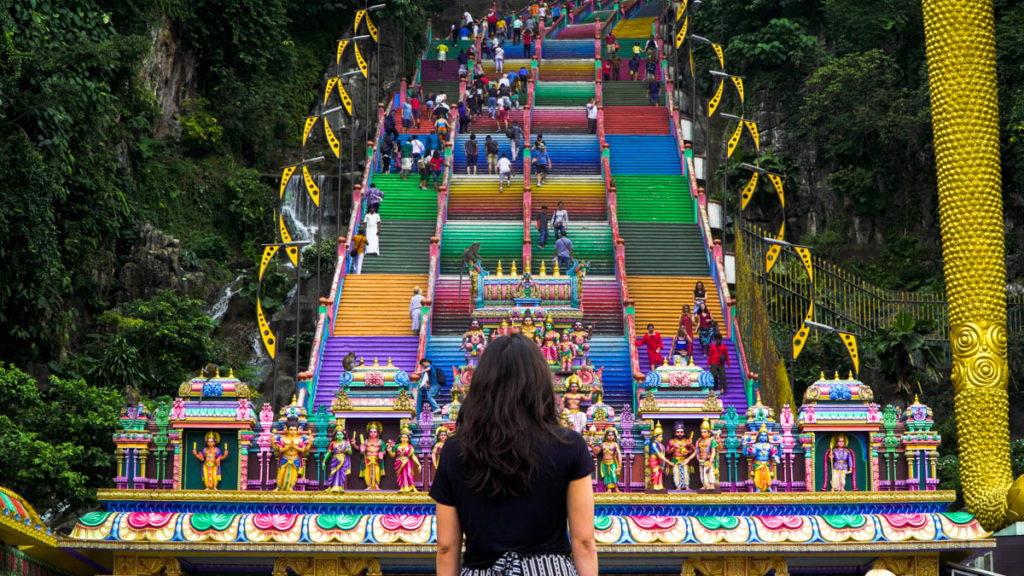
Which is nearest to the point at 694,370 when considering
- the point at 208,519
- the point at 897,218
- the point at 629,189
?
the point at 208,519

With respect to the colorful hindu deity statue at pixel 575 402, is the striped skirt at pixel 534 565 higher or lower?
lower

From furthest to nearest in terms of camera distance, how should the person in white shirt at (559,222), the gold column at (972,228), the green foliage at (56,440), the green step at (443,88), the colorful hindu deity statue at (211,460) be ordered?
the green step at (443,88) → the person in white shirt at (559,222) → the gold column at (972,228) → the green foliage at (56,440) → the colorful hindu deity statue at (211,460)

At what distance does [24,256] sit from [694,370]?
1514 centimetres

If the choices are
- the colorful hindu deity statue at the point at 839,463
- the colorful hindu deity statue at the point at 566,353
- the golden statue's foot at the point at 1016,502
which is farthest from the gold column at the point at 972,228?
the colorful hindu deity statue at the point at 566,353

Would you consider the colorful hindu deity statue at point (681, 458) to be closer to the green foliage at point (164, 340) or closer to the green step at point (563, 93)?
the green foliage at point (164, 340)

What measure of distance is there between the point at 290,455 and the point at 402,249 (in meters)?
14.2

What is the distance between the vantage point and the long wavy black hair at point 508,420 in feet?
21.0

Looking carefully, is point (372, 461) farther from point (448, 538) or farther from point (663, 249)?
point (663, 249)

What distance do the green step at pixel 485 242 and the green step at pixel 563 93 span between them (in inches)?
367

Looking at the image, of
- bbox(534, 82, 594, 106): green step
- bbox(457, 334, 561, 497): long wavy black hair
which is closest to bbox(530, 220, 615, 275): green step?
bbox(534, 82, 594, 106): green step

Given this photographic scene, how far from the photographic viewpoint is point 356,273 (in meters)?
32.0

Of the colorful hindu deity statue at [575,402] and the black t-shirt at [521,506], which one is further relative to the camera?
the colorful hindu deity statue at [575,402]

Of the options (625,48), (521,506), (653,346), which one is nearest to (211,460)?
(653,346)

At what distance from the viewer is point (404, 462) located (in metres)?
19.0
